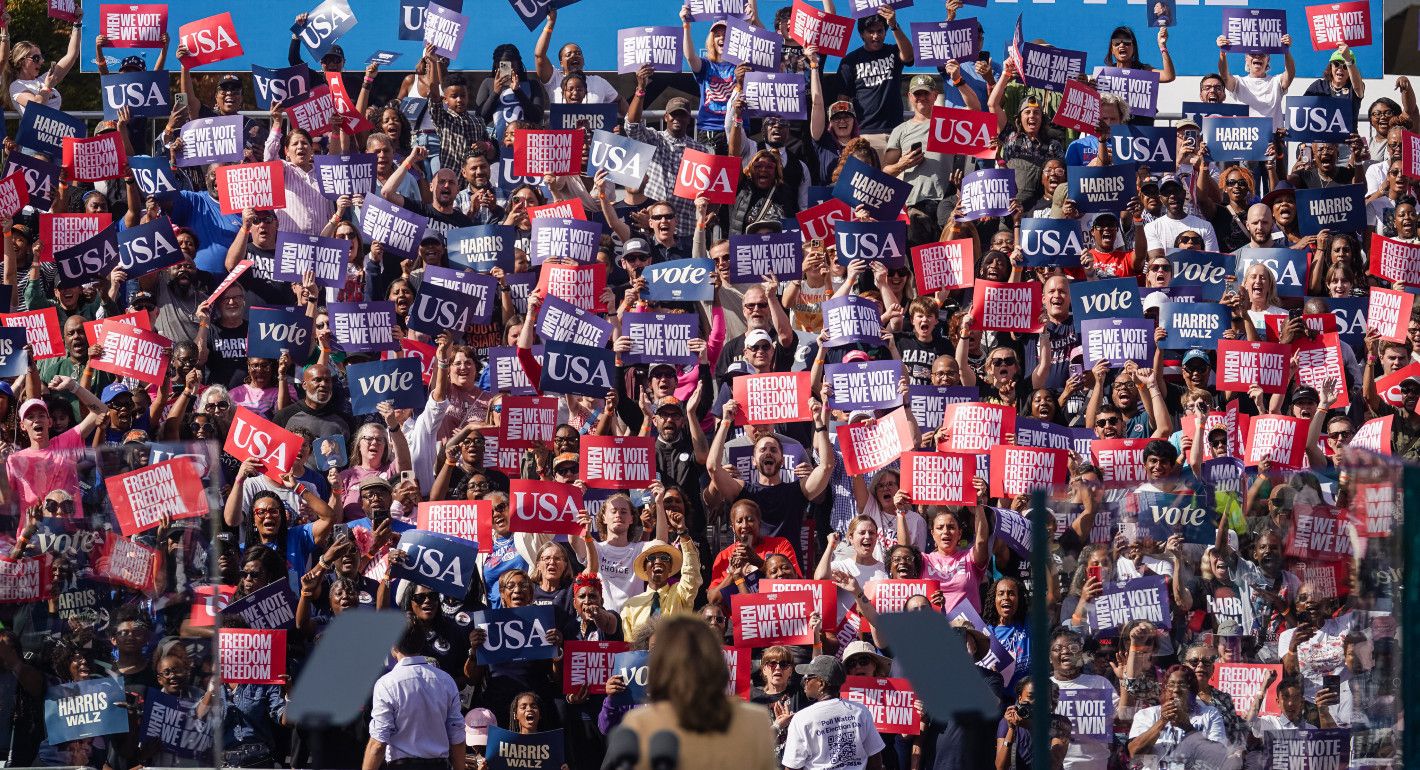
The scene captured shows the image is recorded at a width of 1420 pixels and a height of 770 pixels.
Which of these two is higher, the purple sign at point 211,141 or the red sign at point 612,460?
the purple sign at point 211,141

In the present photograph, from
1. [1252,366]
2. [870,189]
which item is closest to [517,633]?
[870,189]

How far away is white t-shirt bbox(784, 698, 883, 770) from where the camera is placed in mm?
11156

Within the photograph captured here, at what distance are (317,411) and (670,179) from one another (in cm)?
335

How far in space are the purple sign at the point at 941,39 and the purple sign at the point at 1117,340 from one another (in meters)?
3.44

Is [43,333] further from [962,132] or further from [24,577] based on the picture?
[962,132]

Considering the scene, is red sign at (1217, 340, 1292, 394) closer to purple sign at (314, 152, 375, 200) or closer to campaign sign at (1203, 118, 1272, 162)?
campaign sign at (1203, 118, 1272, 162)

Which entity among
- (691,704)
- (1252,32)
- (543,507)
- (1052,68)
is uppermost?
(1252,32)

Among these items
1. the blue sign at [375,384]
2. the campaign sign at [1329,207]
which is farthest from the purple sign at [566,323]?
the campaign sign at [1329,207]

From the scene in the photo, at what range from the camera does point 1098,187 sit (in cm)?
1521

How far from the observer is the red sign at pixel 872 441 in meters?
13.0

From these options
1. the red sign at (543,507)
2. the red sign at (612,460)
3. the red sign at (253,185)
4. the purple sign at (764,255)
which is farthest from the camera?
the red sign at (253,185)

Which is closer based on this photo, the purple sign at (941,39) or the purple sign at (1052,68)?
the purple sign at (1052,68)

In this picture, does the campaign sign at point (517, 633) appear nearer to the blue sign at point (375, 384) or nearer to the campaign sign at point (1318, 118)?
the blue sign at point (375, 384)

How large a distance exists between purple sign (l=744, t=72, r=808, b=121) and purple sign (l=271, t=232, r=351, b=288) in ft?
10.2
